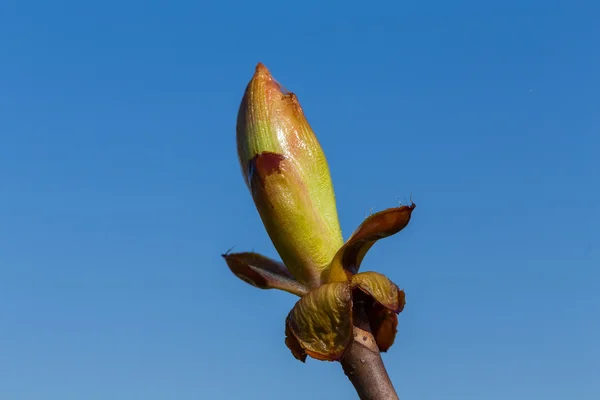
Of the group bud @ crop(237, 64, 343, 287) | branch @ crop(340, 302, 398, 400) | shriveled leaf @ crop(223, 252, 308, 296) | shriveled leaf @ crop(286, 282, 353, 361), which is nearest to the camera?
branch @ crop(340, 302, 398, 400)

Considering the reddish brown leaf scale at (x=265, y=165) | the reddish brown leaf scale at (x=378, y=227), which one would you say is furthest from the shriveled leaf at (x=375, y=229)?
the reddish brown leaf scale at (x=265, y=165)

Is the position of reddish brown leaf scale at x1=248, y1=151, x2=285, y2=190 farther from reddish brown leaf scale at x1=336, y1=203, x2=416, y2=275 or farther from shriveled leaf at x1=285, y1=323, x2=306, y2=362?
shriveled leaf at x1=285, y1=323, x2=306, y2=362

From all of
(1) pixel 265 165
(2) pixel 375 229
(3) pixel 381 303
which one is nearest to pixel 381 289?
(3) pixel 381 303

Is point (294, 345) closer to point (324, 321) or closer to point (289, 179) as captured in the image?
point (324, 321)

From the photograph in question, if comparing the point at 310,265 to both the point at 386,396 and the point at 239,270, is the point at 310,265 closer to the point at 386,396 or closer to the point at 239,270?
the point at 239,270

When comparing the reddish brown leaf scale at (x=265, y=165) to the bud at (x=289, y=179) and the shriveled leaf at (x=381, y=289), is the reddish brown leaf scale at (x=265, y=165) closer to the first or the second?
the bud at (x=289, y=179)

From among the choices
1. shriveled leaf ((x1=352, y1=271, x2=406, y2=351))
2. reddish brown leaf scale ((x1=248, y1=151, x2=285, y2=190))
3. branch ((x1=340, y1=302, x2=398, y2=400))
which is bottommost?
branch ((x1=340, y1=302, x2=398, y2=400))

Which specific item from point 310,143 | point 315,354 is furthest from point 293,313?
point 310,143

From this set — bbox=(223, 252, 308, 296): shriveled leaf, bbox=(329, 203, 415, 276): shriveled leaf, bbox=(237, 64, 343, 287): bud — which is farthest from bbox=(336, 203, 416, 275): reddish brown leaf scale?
bbox=(223, 252, 308, 296): shriveled leaf
